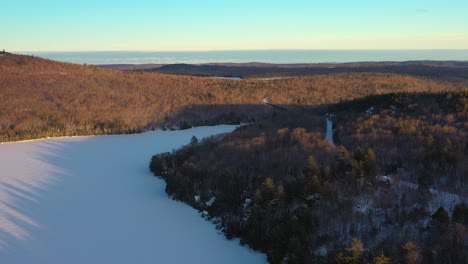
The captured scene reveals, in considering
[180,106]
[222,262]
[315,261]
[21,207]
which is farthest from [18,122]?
[315,261]

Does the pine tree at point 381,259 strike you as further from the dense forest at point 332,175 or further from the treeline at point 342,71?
the treeline at point 342,71

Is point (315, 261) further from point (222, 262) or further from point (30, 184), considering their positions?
point (30, 184)

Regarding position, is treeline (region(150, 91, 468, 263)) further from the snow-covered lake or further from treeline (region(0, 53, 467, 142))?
treeline (region(0, 53, 467, 142))

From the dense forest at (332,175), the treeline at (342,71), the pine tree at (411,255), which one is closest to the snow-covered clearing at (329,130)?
the dense forest at (332,175)

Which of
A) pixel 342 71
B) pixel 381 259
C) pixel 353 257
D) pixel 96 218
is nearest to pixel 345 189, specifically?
pixel 353 257

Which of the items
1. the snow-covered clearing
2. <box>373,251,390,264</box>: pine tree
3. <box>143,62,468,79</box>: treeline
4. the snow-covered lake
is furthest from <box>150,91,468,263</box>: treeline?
<box>143,62,468,79</box>: treeline

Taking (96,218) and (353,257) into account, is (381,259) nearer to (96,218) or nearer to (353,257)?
(353,257)
